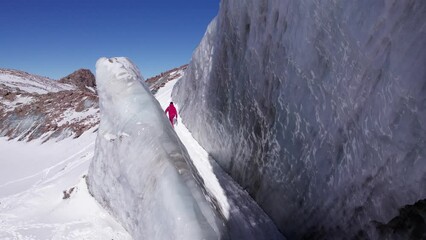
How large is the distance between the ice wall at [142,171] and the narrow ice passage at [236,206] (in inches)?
47.4

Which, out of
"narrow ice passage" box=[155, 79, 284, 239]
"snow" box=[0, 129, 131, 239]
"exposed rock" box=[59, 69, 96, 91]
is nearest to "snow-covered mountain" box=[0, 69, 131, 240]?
"snow" box=[0, 129, 131, 239]

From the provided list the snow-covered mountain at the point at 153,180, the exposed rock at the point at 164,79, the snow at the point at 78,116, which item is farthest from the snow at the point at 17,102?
the snow-covered mountain at the point at 153,180

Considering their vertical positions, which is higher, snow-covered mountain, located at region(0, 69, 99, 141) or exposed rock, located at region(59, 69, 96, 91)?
exposed rock, located at region(59, 69, 96, 91)

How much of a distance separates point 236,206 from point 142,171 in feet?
9.94

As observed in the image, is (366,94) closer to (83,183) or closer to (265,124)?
(265,124)

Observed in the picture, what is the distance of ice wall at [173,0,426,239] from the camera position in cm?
485

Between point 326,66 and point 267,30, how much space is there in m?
2.50

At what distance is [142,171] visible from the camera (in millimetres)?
7355

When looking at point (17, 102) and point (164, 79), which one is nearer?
point (164, 79)

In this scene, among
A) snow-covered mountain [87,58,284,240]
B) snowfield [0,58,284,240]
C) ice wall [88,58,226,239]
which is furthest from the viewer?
snowfield [0,58,284,240]

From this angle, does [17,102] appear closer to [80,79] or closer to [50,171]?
[50,171]

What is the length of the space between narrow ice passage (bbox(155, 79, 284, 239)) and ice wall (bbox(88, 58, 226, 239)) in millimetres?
1205

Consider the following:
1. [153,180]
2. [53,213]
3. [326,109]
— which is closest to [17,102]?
[53,213]

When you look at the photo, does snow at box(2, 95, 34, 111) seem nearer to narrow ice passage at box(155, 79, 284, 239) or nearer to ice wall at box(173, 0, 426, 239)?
narrow ice passage at box(155, 79, 284, 239)
